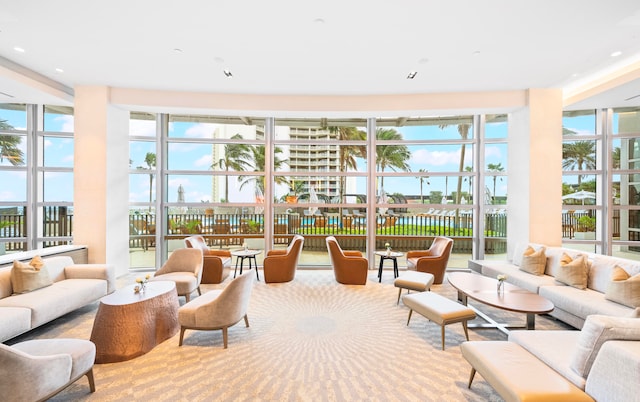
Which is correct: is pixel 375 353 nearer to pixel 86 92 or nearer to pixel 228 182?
pixel 228 182

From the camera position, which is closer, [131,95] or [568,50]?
[568,50]

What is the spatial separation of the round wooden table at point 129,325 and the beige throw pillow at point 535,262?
5337 millimetres

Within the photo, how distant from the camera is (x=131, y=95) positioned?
5.71 metres

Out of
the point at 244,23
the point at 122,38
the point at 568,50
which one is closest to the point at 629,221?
the point at 568,50

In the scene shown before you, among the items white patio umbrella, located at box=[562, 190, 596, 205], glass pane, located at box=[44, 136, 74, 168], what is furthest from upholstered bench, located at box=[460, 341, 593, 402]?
glass pane, located at box=[44, 136, 74, 168]

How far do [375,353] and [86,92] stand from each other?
6580 millimetres

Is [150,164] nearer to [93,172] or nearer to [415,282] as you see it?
[93,172]

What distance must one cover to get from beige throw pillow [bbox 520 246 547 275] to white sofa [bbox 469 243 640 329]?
0.08m

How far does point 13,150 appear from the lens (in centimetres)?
622

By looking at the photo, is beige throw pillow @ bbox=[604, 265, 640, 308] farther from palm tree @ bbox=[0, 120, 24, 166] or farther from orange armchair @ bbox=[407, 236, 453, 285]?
palm tree @ bbox=[0, 120, 24, 166]

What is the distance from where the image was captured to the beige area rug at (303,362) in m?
2.48

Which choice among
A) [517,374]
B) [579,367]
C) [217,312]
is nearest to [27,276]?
[217,312]

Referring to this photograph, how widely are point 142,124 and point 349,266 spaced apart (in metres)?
5.44

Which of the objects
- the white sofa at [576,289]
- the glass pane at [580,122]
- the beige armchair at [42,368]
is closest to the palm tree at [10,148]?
the beige armchair at [42,368]
